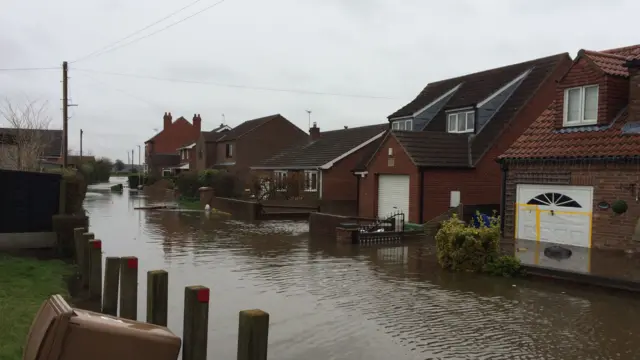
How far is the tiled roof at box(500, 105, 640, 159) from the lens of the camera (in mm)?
15461

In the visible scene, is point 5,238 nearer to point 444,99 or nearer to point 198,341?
point 198,341

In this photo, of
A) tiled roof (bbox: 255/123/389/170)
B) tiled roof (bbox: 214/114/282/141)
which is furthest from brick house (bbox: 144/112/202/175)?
tiled roof (bbox: 255/123/389/170)

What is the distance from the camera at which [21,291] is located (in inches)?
371

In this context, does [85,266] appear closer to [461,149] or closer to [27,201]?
[27,201]

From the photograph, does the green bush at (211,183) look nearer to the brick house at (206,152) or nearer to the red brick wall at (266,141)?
the red brick wall at (266,141)

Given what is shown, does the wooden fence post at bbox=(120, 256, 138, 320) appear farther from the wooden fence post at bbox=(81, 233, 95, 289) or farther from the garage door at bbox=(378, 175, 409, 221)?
the garage door at bbox=(378, 175, 409, 221)

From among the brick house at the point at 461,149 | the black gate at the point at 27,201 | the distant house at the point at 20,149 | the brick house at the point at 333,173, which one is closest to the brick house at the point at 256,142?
the brick house at the point at 333,173

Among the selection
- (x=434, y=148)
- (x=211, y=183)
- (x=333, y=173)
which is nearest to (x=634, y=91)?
(x=434, y=148)

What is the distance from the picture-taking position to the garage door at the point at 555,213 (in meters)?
16.5

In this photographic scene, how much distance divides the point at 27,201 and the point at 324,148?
89.0ft

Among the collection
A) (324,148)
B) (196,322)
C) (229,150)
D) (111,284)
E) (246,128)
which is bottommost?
(111,284)

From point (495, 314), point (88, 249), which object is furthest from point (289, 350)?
point (88, 249)

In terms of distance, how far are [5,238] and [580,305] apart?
14.2 metres

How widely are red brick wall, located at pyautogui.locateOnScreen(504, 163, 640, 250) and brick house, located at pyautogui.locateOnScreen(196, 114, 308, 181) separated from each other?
1423 inches
